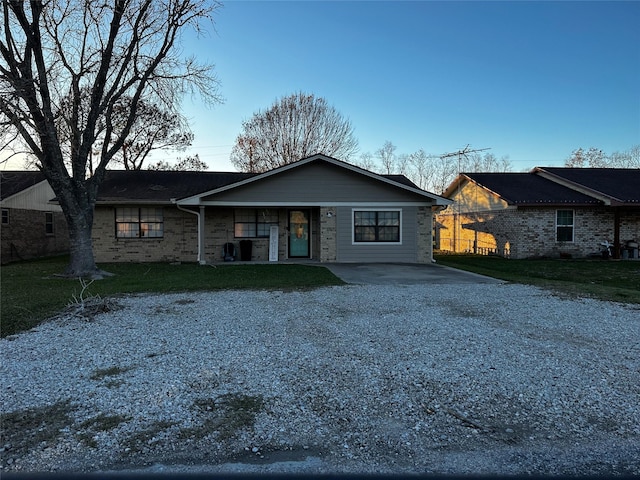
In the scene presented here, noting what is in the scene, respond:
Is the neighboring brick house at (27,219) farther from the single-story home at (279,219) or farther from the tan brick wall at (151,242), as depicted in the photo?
the single-story home at (279,219)

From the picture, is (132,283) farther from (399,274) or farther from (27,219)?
(27,219)

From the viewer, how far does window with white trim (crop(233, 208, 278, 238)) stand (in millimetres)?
16656

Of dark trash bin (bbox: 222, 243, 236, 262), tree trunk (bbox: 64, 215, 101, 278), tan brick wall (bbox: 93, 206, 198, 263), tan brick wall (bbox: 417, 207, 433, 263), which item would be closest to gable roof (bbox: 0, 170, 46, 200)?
tan brick wall (bbox: 93, 206, 198, 263)

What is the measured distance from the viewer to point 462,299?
8391 mm

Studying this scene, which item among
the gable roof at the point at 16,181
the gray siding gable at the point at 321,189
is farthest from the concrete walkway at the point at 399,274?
the gable roof at the point at 16,181

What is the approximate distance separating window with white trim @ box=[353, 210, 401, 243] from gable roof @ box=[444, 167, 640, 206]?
6422mm

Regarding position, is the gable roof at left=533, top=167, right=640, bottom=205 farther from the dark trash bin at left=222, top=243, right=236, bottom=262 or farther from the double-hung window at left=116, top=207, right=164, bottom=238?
the double-hung window at left=116, top=207, right=164, bottom=238

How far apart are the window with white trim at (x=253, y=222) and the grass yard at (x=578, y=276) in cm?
766

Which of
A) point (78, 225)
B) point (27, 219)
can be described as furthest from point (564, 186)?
point (27, 219)

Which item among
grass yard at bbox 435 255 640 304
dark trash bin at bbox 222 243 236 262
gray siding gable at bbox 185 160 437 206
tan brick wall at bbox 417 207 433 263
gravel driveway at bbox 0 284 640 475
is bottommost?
gravel driveway at bbox 0 284 640 475

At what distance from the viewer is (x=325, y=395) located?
12.1ft

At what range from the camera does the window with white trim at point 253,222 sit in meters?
16.7

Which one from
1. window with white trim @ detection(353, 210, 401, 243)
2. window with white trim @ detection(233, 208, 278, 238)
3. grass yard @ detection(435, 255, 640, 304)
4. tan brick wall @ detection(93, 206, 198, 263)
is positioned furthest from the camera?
window with white trim @ detection(233, 208, 278, 238)

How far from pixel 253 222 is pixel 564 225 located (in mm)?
14159
